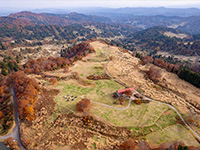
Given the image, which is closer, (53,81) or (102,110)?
(102,110)

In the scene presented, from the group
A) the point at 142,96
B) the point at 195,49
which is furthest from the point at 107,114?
the point at 195,49

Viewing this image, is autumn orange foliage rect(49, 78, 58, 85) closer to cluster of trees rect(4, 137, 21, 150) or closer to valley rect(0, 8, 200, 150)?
valley rect(0, 8, 200, 150)

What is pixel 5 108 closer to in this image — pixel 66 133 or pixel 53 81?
pixel 53 81

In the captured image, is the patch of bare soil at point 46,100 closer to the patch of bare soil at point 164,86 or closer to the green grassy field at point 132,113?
the green grassy field at point 132,113

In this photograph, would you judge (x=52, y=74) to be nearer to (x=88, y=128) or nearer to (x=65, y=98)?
(x=65, y=98)

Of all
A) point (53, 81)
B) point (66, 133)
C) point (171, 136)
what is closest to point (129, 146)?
point (171, 136)

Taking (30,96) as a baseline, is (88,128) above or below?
below

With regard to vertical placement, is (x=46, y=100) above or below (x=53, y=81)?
below
